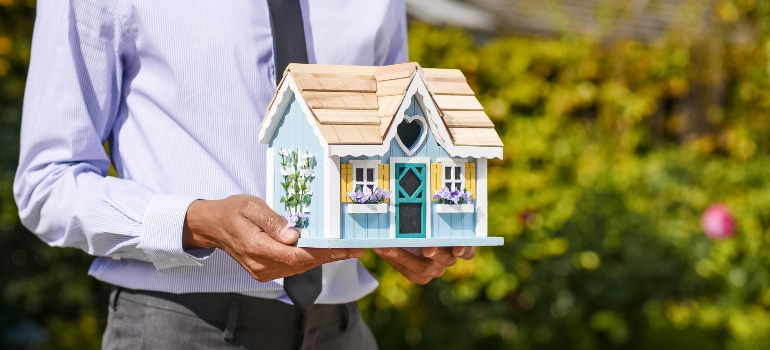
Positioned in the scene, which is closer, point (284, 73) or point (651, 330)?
point (284, 73)

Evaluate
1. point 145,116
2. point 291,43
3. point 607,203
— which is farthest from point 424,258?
point 607,203

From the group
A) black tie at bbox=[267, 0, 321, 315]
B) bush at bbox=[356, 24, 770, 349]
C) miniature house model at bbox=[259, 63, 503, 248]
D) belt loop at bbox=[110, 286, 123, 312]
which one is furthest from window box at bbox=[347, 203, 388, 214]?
bush at bbox=[356, 24, 770, 349]

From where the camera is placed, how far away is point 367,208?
1812 millimetres

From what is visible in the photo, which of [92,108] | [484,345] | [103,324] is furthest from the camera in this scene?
[484,345]

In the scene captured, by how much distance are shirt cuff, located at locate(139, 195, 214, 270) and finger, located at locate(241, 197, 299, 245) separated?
0.59ft

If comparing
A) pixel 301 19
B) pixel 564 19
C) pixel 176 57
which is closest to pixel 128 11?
pixel 176 57

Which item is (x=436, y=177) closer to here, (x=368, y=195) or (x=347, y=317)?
(x=368, y=195)

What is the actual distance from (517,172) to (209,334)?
3927 mm

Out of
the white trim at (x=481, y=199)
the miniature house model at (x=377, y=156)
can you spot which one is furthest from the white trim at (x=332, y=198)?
the white trim at (x=481, y=199)

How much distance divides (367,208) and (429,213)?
147 millimetres

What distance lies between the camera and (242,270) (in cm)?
191

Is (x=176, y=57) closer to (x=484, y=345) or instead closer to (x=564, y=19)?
(x=484, y=345)

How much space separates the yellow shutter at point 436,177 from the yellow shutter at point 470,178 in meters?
0.07

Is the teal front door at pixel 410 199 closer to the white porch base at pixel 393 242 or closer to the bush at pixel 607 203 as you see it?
the white porch base at pixel 393 242
